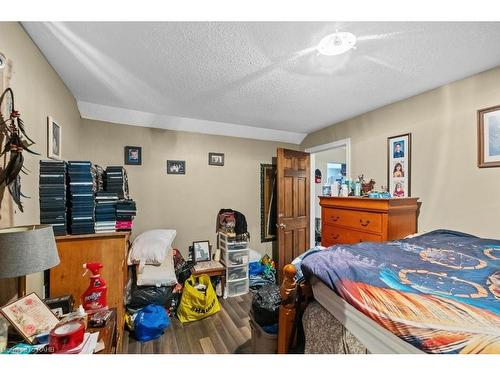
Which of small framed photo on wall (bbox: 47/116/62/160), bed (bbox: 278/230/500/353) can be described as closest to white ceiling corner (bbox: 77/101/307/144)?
small framed photo on wall (bbox: 47/116/62/160)

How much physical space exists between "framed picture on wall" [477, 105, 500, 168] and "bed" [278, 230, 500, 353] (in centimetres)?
67

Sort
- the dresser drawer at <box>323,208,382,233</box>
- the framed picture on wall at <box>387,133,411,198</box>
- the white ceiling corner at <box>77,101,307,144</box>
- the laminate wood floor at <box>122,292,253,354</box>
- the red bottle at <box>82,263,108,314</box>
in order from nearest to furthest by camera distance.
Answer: the red bottle at <box>82,263,108,314</box> → the laminate wood floor at <box>122,292,253,354</box> → the dresser drawer at <box>323,208,382,233</box> → the framed picture on wall at <box>387,133,411,198</box> → the white ceiling corner at <box>77,101,307,144</box>

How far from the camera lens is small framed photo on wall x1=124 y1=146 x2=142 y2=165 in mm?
2713

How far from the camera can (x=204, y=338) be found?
6.44 ft

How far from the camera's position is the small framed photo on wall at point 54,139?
1.60 m

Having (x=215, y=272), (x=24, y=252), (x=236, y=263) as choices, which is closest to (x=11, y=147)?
(x=24, y=252)

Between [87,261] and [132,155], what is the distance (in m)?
1.55

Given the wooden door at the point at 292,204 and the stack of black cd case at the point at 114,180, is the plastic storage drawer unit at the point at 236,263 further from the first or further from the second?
the stack of black cd case at the point at 114,180

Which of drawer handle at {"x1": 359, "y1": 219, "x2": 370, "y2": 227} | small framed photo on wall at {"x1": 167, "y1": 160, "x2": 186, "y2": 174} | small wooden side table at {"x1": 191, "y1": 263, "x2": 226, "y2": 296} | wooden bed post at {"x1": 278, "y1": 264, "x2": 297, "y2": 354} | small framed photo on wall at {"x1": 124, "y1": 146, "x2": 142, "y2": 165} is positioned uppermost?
small framed photo on wall at {"x1": 124, "y1": 146, "x2": 142, "y2": 165}

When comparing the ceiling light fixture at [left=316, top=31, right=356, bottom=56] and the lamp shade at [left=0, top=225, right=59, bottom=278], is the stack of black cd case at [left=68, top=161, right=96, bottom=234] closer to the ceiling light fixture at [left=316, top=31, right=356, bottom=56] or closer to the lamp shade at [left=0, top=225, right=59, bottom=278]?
the lamp shade at [left=0, top=225, right=59, bottom=278]
